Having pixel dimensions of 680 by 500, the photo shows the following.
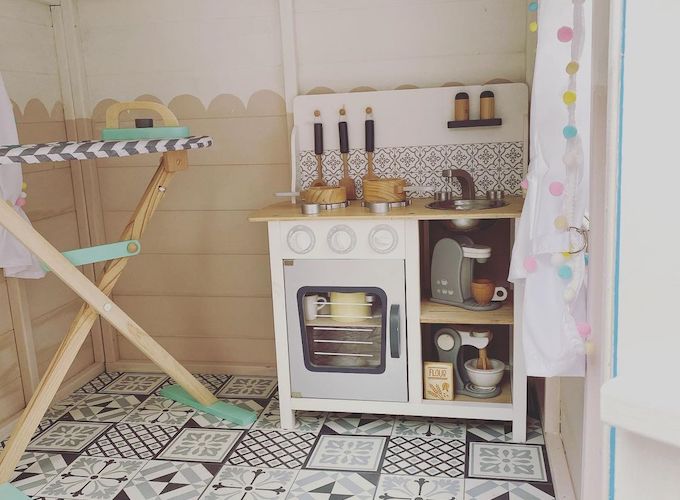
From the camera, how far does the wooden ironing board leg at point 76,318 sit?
2.19m

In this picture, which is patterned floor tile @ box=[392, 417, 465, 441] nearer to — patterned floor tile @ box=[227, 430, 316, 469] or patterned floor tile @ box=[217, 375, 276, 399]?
patterned floor tile @ box=[227, 430, 316, 469]

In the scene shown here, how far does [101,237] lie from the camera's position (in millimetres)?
3186

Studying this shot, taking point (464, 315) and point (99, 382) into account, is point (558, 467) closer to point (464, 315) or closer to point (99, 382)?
point (464, 315)

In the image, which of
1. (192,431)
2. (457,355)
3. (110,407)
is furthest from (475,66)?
(110,407)

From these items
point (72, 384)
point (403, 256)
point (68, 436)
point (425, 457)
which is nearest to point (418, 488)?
point (425, 457)

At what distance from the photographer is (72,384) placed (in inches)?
121

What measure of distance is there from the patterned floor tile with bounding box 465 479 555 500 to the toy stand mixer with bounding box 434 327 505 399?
0.41m

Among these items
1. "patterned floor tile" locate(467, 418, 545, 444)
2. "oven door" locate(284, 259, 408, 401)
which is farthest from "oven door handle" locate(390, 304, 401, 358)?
"patterned floor tile" locate(467, 418, 545, 444)

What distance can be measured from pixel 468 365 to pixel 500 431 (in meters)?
0.26

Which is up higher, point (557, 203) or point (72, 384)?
point (557, 203)

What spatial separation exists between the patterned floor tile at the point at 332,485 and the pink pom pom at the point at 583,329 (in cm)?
93

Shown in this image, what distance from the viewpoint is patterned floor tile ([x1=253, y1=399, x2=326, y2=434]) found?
2605mm

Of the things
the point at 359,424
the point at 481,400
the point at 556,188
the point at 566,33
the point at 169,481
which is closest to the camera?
the point at 566,33

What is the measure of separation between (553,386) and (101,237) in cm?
210
